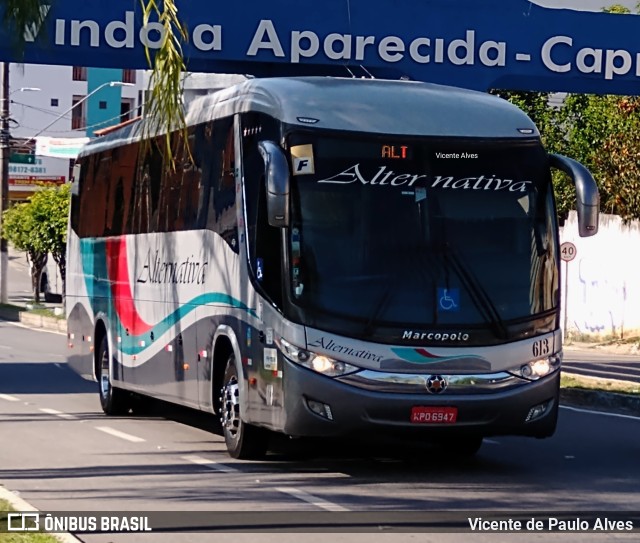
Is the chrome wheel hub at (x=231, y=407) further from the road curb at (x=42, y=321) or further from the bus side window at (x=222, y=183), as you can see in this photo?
the road curb at (x=42, y=321)

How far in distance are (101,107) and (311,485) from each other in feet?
243

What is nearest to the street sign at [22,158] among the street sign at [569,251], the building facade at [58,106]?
the building facade at [58,106]

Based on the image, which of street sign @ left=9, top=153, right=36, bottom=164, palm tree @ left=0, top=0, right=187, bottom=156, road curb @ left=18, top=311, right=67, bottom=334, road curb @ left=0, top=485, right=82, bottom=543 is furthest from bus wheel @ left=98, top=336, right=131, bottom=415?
street sign @ left=9, top=153, right=36, bottom=164

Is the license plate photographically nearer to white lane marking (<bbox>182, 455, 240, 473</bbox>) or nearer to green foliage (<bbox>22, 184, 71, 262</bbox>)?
white lane marking (<bbox>182, 455, 240, 473</bbox>)

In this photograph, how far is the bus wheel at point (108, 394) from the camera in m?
17.0

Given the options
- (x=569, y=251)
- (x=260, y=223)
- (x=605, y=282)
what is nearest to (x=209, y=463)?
(x=260, y=223)

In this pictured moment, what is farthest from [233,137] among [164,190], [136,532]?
[136,532]

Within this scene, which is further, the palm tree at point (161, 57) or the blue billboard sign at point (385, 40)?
the blue billboard sign at point (385, 40)

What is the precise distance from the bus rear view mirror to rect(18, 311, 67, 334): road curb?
26997mm

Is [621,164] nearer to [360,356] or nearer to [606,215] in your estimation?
[606,215]

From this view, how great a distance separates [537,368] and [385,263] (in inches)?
61.3

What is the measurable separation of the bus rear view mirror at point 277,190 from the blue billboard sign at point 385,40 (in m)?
7.21

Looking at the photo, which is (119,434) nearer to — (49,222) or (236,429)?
(236,429)

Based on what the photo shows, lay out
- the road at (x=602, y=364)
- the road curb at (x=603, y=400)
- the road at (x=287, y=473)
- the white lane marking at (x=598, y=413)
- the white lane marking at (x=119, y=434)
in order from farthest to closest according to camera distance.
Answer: the road at (x=602, y=364) < the road curb at (x=603, y=400) < the white lane marking at (x=598, y=413) < the white lane marking at (x=119, y=434) < the road at (x=287, y=473)
